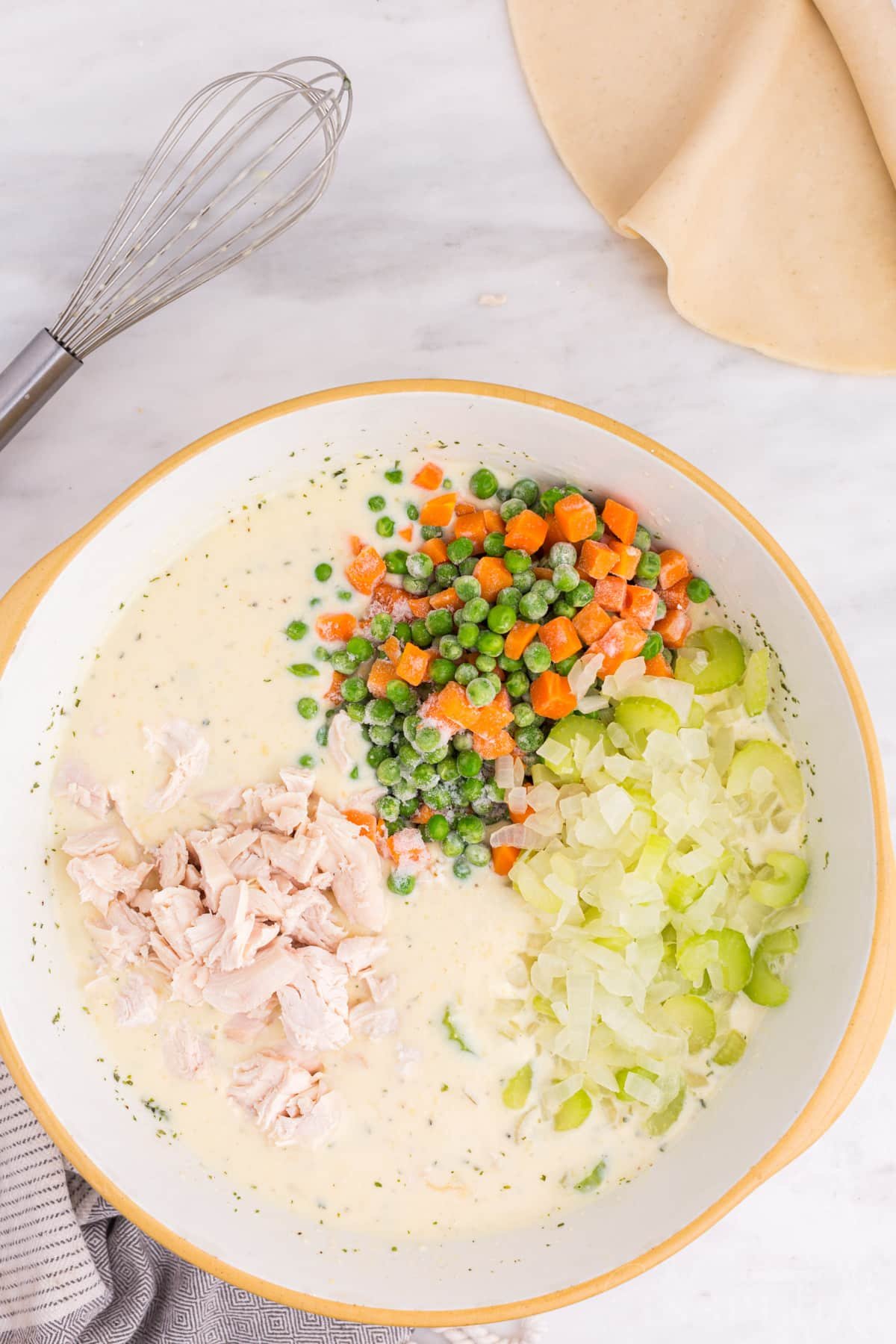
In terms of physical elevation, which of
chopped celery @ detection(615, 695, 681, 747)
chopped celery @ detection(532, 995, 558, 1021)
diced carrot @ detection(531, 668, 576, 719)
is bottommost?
chopped celery @ detection(532, 995, 558, 1021)

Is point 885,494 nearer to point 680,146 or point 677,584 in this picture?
point 677,584

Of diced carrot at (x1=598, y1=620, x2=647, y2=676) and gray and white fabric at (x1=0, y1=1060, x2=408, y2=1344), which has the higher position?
diced carrot at (x1=598, y1=620, x2=647, y2=676)

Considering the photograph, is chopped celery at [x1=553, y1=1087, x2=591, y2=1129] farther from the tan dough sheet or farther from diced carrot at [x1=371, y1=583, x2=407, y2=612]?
the tan dough sheet

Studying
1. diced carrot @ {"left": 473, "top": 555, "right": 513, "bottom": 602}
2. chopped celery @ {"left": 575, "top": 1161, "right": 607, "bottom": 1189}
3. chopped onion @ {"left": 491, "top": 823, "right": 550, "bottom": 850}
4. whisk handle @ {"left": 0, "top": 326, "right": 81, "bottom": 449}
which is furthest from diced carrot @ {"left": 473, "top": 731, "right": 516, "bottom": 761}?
whisk handle @ {"left": 0, "top": 326, "right": 81, "bottom": 449}

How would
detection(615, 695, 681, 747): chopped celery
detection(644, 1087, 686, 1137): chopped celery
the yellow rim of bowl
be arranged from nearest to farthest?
the yellow rim of bowl, detection(615, 695, 681, 747): chopped celery, detection(644, 1087, 686, 1137): chopped celery

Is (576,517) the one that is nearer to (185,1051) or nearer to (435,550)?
(435,550)

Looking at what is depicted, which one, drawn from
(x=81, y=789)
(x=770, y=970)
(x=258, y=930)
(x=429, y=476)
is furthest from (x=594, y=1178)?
(x=429, y=476)
